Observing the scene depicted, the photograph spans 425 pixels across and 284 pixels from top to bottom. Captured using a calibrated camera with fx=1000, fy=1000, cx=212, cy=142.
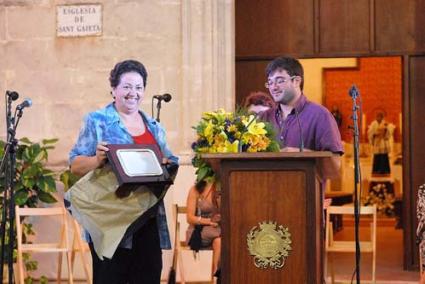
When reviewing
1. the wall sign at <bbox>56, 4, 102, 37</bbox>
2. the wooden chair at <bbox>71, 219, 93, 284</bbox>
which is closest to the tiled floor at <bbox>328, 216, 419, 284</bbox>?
the wooden chair at <bbox>71, 219, 93, 284</bbox>

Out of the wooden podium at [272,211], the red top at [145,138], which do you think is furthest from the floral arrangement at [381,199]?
the wooden podium at [272,211]

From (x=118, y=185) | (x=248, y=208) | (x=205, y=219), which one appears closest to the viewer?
(x=248, y=208)

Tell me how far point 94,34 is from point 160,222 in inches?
151

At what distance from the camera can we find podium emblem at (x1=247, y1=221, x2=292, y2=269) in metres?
4.28

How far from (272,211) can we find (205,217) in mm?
3179

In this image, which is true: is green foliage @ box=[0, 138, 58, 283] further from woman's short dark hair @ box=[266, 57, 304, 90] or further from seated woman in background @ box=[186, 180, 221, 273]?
woman's short dark hair @ box=[266, 57, 304, 90]

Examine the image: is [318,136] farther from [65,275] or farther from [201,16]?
[65,275]

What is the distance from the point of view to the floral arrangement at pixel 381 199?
43.7 feet

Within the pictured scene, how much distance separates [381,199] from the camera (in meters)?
13.4

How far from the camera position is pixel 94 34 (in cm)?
838

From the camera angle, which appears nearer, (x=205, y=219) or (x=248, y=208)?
(x=248, y=208)

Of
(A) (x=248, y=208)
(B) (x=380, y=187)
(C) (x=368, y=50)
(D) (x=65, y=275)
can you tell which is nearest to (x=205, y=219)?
(D) (x=65, y=275)

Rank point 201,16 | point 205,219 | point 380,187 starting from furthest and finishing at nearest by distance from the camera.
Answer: point 380,187 → point 201,16 → point 205,219

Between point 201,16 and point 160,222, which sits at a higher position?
point 201,16
